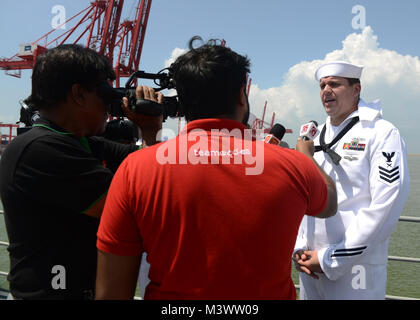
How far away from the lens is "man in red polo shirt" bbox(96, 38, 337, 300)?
75cm

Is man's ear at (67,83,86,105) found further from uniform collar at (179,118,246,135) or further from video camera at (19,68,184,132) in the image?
uniform collar at (179,118,246,135)

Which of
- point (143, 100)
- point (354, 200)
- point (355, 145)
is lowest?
point (354, 200)

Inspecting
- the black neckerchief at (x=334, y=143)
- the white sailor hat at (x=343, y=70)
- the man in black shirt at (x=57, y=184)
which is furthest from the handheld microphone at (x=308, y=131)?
the man in black shirt at (x=57, y=184)

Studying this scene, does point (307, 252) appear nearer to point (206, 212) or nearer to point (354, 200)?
point (354, 200)

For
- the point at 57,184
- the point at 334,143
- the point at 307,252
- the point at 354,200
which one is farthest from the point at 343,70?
the point at 57,184

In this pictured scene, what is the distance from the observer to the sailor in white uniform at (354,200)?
1.43m

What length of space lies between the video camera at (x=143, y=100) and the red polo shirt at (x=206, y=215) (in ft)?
1.09

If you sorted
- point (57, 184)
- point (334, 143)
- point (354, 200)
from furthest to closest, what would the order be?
point (334, 143) → point (354, 200) → point (57, 184)

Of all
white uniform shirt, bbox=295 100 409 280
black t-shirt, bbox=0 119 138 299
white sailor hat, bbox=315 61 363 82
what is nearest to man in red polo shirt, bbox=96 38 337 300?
black t-shirt, bbox=0 119 138 299

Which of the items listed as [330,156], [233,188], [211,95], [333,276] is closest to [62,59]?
[211,95]

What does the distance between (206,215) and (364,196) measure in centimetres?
110

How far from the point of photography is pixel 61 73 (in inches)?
37.9

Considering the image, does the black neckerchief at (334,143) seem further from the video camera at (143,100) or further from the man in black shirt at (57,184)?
the man in black shirt at (57,184)

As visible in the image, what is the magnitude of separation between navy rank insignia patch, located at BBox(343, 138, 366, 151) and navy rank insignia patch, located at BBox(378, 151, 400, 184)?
111 millimetres
